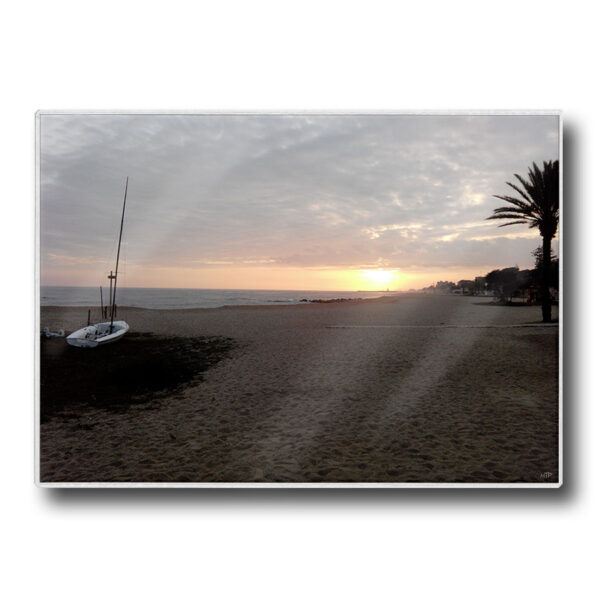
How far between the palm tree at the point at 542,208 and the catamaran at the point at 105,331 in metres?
3.20

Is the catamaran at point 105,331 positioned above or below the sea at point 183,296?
below

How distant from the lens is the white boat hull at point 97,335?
2.91 m

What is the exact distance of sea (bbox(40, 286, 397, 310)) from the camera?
2.79 m

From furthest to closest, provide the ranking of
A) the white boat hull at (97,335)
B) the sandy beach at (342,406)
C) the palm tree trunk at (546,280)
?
the white boat hull at (97,335)
the palm tree trunk at (546,280)
the sandy beach at (342,406)

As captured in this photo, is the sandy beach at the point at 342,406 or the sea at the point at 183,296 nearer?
the sandy beach at the point at 342,406

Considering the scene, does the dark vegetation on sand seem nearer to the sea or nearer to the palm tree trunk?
the sea

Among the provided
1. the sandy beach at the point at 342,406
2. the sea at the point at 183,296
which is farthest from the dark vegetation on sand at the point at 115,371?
the sea at the point at 183,296

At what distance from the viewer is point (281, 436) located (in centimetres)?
288

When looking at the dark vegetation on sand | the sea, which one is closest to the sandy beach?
the dark vegetation on sand

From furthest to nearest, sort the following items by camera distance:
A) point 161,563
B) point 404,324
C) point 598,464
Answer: point 404,324, point 598,464, point 161,563

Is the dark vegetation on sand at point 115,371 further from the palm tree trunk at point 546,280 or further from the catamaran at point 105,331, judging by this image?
the palm tree trunk at point 546,280
